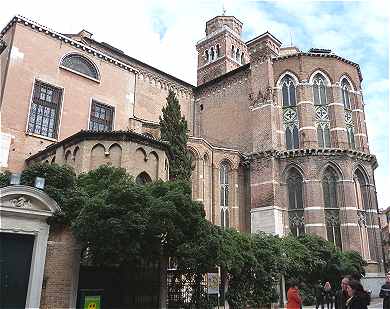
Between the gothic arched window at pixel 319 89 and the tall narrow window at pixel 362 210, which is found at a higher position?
the gothic arched window at pixel 319 89

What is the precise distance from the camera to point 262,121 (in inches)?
1280

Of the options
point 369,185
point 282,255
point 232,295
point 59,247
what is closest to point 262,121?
point 369,185

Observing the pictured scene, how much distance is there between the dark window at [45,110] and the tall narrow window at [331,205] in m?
21.0

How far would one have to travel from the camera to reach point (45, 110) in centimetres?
2777

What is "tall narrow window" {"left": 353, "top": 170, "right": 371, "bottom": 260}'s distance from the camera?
29422 millimetres

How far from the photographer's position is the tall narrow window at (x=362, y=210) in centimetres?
2942

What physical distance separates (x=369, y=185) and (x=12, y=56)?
1138 inches

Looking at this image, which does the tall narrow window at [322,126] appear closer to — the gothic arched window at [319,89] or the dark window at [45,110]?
the gothic arched window at [319,89]

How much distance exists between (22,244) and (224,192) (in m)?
20.3

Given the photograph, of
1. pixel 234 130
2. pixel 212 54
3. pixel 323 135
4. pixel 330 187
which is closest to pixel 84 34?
pixel 234 130

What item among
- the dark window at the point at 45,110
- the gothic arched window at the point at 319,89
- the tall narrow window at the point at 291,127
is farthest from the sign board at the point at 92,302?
the gothic arched window at the point at 319,89

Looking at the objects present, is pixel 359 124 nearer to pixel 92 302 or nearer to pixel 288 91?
pixel 288 91

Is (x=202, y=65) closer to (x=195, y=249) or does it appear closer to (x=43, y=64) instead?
(x=43, y=64)

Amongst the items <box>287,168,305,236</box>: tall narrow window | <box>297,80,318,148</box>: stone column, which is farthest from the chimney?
<box>287,168,305,236</box>: tall narrow window
